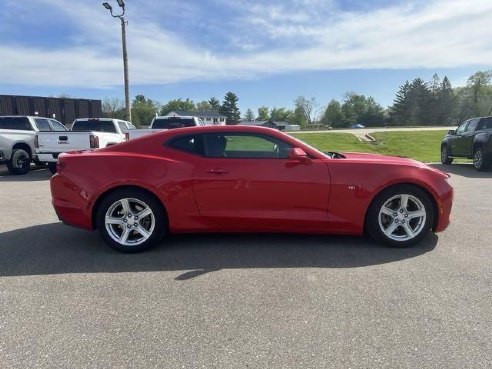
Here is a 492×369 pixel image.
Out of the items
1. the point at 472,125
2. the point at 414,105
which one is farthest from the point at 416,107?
the point at 472,125

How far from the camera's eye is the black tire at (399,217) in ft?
15.0

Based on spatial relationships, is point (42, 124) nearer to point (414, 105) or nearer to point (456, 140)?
point (456, 140)

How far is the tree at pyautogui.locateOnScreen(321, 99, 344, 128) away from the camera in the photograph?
379 feet

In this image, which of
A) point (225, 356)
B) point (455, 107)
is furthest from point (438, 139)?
point (455, 107)

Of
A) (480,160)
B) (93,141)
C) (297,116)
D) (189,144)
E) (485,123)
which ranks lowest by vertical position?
(480,160)

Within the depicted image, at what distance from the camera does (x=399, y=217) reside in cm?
467

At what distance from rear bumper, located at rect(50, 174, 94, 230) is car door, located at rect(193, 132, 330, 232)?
1.32 metres

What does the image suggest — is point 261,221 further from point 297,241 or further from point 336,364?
point 336,364

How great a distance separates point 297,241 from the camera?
4.91 metres

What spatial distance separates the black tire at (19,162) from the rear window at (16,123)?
107 centimetres

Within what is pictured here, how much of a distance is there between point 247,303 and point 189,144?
2136 mm

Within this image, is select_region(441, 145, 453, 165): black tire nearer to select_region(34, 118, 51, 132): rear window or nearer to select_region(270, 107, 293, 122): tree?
select_region(34, 118, 51, 132): rear window

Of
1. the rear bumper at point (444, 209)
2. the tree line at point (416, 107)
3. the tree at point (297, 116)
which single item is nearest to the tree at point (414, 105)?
the tree line at point (416, 107)

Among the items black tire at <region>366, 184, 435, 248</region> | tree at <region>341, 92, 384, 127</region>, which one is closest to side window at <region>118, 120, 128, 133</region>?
black tire at <region>366, 184, 435, 248</region>
